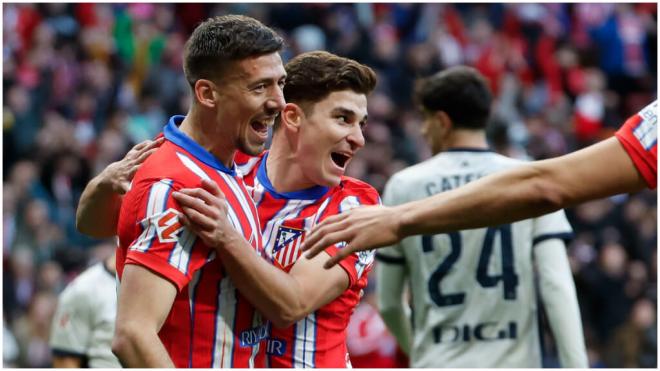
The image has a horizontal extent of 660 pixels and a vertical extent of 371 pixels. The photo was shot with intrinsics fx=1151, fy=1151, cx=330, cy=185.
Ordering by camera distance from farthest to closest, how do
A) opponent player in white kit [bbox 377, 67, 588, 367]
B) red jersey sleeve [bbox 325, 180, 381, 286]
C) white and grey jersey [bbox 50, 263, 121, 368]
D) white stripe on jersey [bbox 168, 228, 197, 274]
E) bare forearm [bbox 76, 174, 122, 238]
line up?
white and grey jersey [bbox 50, 263, 121, 368]
opponent player in white kit [bbox 377, 67, 588, 367]
bare forearm [bbox 76, 174, 122, 238]
red jersey sleeve [bbox 325, 180, 381, 286]
white stripe on jersey [bbox 168, 228, 197, 274]

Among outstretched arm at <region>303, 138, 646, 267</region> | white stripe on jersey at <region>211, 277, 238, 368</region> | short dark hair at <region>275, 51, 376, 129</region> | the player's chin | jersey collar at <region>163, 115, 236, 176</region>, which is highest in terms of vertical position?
short dark hair at <region>275, 51, 376, 129</region>

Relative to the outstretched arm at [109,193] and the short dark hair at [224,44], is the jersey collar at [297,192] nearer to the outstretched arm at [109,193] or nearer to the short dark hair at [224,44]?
the outstretched arm at [109,193]

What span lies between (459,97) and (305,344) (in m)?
2.34

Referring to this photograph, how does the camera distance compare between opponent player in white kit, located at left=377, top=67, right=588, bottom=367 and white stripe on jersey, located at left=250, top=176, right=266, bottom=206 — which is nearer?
white stripe on jersey, located at left=250, top=176, right=266, bottom=206

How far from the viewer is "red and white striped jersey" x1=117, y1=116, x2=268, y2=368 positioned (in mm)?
3709

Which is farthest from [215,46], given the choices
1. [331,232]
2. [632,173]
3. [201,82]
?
[632,173]

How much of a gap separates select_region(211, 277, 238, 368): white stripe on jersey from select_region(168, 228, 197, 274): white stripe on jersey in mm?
228

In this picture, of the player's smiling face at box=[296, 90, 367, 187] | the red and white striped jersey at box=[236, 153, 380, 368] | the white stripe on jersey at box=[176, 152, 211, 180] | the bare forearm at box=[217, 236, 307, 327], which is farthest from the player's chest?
the white stripe on jersey at box=[176, 152, 211, 180]

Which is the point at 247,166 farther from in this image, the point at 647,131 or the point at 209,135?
the point at 647,131

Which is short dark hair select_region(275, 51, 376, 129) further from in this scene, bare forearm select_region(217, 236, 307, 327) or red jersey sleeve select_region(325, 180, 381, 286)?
bare forearm select_region(217, 236, 307, 327)

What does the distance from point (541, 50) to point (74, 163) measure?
8178 mm

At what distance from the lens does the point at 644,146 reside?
3580mm

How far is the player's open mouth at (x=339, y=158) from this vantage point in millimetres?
4566

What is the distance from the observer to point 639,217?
1302 centimetres
